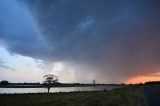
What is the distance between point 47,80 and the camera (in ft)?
302

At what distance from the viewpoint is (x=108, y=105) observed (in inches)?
1088

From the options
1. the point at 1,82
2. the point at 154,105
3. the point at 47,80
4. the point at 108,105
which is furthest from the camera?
the point at 1,82

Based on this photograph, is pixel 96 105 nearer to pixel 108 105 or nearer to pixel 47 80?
pixel 108 105

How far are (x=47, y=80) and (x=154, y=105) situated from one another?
72.3 metres

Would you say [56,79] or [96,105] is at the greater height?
[56,79]

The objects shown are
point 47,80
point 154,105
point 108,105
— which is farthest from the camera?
point 47,80

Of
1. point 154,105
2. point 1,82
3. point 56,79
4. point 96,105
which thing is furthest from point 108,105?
point 1,82

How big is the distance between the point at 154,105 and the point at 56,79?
7209cm

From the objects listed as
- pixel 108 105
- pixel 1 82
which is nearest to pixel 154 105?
pixel 108 105

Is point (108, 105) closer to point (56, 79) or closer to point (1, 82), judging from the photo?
point (56, 79)

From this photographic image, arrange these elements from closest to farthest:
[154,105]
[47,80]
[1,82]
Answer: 1. [154,105]
2. [47,80]
3. [1,82]

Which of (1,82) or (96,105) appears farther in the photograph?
(1,82)

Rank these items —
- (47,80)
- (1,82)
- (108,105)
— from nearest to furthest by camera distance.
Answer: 1. (108,105)
2. (47,80)
3. (1,82)

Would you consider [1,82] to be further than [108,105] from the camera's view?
Yes
